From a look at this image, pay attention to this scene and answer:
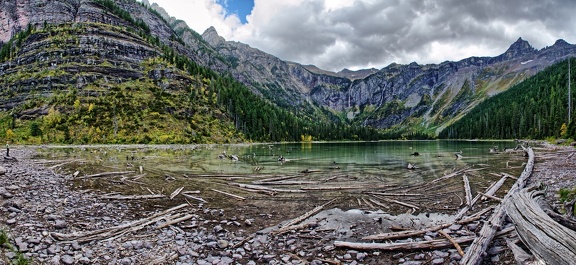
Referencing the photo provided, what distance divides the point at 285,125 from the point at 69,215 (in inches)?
7078

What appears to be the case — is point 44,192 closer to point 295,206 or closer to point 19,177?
point 19,177

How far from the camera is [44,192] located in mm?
19016

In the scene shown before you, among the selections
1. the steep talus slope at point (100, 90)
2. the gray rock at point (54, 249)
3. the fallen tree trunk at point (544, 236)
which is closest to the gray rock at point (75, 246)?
the gray rock at point (54, 249)

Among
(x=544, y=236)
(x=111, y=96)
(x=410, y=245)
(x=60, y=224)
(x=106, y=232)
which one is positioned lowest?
(x=410, y=245)

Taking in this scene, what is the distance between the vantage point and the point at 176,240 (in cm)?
1267

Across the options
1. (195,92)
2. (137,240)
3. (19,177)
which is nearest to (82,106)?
(195,92)

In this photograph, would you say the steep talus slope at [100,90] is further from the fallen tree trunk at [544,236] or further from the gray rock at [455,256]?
the fallen tree trunk at [544,236]

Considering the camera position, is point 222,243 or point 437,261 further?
point 222,243

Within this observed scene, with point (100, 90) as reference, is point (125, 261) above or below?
below

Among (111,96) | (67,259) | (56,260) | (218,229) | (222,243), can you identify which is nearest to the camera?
(56,260)

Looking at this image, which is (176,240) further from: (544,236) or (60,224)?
(544,236)

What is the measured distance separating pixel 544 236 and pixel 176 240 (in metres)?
12.6

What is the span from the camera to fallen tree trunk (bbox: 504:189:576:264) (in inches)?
285

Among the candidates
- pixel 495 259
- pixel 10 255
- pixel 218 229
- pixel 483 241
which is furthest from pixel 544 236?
pixel 10 255
